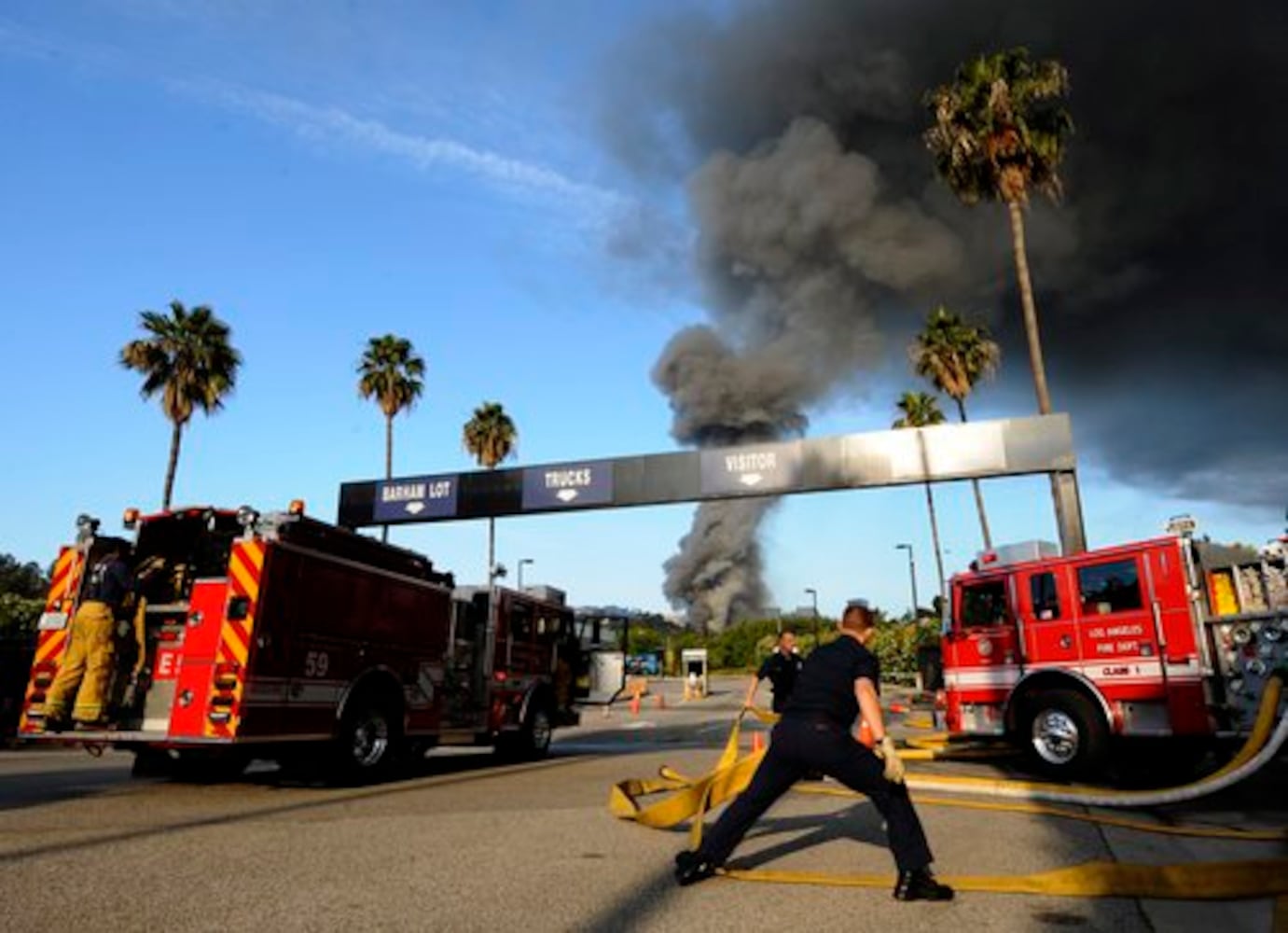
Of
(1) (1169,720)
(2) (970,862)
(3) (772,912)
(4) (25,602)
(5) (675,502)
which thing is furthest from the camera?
(4) (25,602)

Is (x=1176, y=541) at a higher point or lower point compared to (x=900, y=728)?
higher

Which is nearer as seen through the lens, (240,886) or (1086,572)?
(240,886)

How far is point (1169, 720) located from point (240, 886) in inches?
332

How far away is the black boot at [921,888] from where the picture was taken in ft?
15.0

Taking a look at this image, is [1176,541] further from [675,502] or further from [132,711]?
[675,502]

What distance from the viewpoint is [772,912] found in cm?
445

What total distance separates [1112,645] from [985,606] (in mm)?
1763

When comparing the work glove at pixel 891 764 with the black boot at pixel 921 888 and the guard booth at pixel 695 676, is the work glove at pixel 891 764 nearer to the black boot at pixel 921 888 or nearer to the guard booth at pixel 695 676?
the black boot at pixel 921 888

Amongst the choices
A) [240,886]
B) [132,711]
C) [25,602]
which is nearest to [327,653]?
[132,711]

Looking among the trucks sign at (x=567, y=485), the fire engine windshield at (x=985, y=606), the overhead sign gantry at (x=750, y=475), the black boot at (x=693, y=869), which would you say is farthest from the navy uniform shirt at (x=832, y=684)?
the trucks sign at (x=567, y=485)

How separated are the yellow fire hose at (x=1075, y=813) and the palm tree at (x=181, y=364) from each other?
78.1 feet

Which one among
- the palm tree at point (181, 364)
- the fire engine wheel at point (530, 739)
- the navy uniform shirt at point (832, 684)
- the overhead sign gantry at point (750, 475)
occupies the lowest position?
the fire engine wheel at point (530, 739)

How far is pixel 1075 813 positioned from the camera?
7.63 m

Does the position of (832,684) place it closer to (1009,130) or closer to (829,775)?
(829,775)
